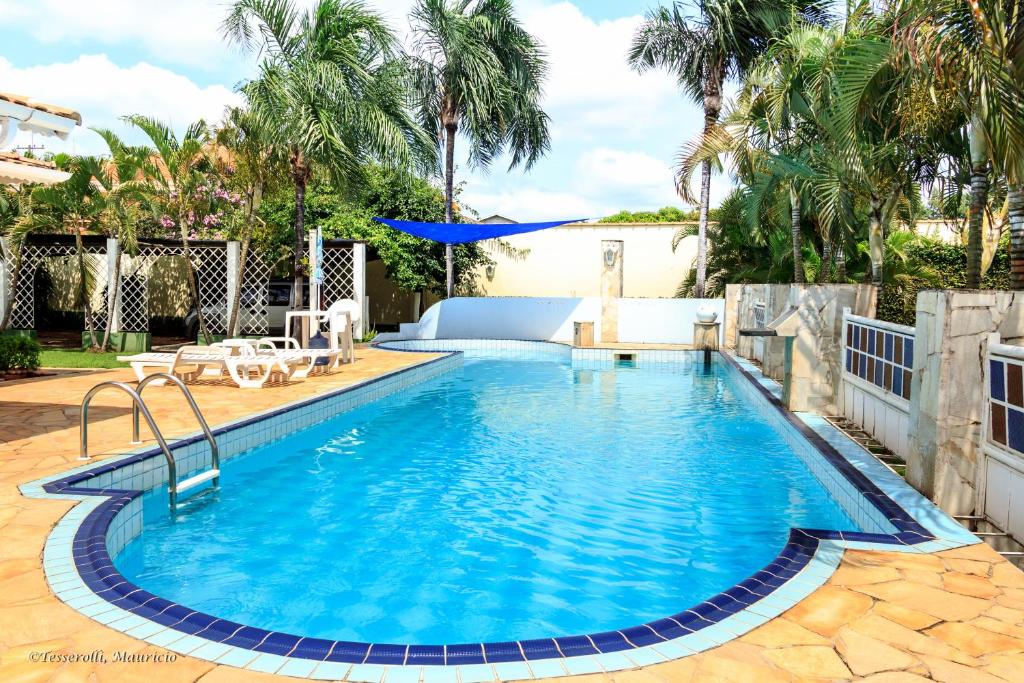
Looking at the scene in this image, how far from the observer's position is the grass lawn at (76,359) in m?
11.5

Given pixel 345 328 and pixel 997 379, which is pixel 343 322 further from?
pixel 997 379

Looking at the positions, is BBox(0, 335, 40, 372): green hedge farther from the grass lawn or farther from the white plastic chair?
the white plastic chair

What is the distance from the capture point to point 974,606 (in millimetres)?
3012

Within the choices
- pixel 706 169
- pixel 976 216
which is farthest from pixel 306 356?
pixel 706 169

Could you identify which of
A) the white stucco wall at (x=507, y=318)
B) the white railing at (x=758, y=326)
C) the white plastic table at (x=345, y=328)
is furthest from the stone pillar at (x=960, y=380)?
the white stucco wall at (x=507, y=318)

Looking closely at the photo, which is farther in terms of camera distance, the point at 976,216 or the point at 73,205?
the point at 73,205

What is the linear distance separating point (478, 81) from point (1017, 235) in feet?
45.9

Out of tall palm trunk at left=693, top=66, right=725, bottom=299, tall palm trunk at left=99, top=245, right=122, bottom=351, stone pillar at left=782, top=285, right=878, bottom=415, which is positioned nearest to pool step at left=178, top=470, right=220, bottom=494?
stone pillar at left=782, top=285, right=878, bottom=415

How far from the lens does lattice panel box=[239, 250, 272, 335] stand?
16.6m

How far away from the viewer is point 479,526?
16.1 feet

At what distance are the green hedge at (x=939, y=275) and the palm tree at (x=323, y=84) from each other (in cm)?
909

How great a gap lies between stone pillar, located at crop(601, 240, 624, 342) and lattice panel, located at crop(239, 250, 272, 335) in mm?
7609

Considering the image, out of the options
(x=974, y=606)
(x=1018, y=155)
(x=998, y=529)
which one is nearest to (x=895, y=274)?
(x=1018, y=155)

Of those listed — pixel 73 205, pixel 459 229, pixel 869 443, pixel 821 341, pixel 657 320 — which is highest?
pixel 459 229
